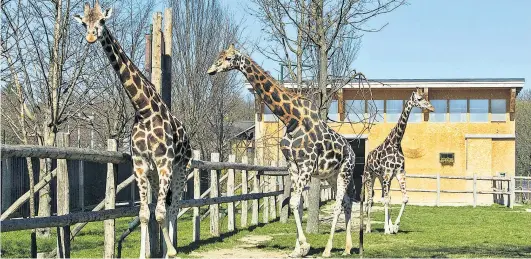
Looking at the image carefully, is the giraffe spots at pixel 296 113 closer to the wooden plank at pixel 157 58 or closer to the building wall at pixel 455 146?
the wooden plank at pixel 157 58

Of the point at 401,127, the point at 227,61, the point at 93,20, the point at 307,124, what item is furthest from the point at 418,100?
the point at 93,20

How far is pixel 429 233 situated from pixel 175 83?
1330 cm

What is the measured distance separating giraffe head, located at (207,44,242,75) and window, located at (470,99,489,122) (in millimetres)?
27008

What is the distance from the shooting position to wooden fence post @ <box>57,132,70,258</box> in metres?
7.71

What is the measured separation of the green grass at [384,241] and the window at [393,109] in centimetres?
1863

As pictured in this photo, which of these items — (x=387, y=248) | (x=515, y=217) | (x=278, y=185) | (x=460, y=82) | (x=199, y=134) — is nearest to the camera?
(x=387, y=248)

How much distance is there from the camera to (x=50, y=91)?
516 inches

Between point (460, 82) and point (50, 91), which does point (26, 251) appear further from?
point (460, 82)

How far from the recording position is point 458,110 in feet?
116

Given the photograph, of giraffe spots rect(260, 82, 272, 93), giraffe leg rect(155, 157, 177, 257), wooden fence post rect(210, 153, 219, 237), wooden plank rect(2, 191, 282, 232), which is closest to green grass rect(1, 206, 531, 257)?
wooden fence post rect(210, 153, 219, 237)

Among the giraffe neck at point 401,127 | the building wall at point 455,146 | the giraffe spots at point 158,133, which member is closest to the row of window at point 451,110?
the building wall at point 455,146

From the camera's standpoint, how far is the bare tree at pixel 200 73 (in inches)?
961

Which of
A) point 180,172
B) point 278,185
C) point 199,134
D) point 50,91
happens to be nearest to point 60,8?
point 50,91

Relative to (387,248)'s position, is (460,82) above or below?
above
